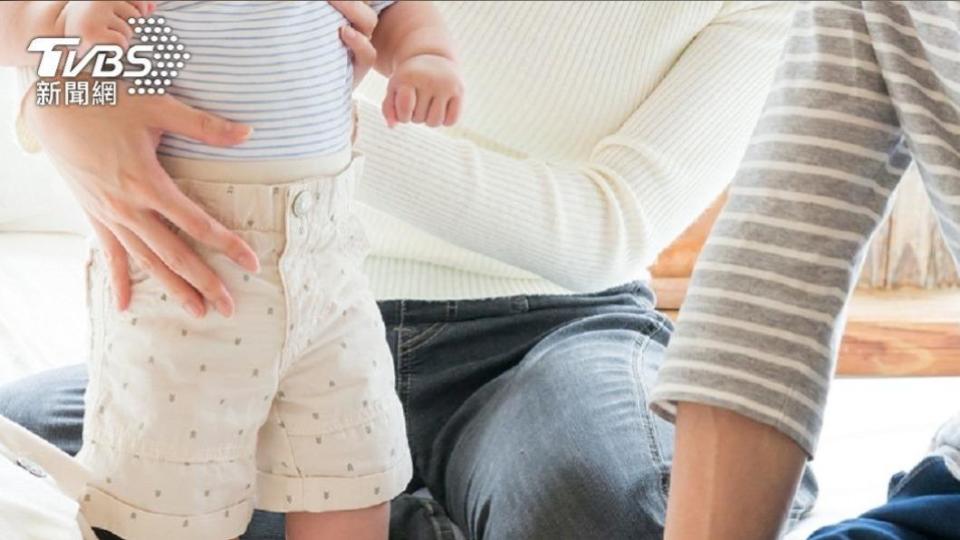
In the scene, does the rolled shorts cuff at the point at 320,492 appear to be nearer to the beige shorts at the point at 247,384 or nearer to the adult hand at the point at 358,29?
the beige shorts at the point at 247,384

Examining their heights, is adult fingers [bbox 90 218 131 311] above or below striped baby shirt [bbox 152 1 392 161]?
below

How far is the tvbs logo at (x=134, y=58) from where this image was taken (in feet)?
1.47

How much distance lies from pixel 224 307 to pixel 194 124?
0.25 ft

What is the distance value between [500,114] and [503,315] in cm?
12

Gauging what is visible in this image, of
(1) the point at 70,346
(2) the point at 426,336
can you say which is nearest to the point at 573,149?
(2) the point at 426,336

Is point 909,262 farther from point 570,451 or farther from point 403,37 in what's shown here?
point 403,37

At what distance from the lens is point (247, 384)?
1.81ft

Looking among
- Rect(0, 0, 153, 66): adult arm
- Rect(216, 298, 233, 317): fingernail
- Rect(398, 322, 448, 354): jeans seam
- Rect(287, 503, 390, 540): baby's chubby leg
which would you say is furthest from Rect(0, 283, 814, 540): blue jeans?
Rect(0, 0, 153, 66): adult arm

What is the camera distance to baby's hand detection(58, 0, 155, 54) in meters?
0.43

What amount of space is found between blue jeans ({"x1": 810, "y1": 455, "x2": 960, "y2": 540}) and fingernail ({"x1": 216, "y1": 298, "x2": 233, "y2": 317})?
24 cm

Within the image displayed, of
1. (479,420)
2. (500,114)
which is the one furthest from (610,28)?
(479,420)

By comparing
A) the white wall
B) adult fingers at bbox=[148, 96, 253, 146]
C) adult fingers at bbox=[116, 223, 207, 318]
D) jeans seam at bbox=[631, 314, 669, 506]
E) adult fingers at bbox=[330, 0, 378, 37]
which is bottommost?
jeans seam at bbox=[631, 314, 669, 506]

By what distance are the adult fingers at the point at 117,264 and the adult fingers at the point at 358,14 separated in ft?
0.38

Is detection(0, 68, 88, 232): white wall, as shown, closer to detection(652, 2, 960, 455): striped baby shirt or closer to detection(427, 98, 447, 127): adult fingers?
detection(427, 98, 447, 127): adult fingers
